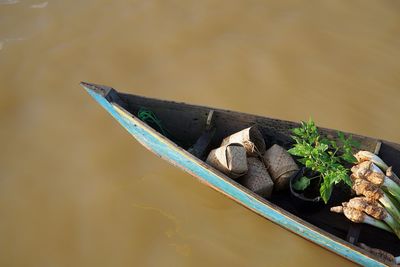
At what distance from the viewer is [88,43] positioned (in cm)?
622

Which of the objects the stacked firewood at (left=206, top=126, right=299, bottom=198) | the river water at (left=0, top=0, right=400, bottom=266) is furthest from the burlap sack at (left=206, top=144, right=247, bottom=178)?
the river water at (left=0, top=0, right=400, bottom=266)

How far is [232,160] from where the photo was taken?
3.93 m

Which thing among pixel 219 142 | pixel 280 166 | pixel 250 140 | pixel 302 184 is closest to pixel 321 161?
pixel 302 184

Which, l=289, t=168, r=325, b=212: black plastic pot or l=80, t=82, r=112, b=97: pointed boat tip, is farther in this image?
l=80, t=82, r=112, b=97: pointed boat tip

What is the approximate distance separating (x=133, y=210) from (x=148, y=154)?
76 centimetres

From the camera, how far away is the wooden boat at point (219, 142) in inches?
139

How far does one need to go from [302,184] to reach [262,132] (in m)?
0.78

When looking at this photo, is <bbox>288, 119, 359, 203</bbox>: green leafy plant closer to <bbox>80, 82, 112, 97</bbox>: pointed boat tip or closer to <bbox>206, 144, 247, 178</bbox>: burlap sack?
<bbox>206, 144, 247, 178</bbox>: burlap sack

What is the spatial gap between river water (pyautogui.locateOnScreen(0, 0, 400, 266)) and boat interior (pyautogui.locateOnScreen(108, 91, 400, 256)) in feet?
1.16

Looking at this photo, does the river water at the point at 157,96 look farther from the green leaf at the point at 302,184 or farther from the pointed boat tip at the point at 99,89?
the pointed boat tip at the point at 99,89

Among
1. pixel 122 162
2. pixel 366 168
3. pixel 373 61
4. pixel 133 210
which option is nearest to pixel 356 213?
pixel 366 168

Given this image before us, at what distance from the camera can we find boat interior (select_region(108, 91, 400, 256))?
3869 mm

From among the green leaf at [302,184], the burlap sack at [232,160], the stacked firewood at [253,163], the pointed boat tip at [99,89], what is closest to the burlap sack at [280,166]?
the stacked firewood at [253,163]

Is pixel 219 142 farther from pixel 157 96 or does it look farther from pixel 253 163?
pixel 157 96
